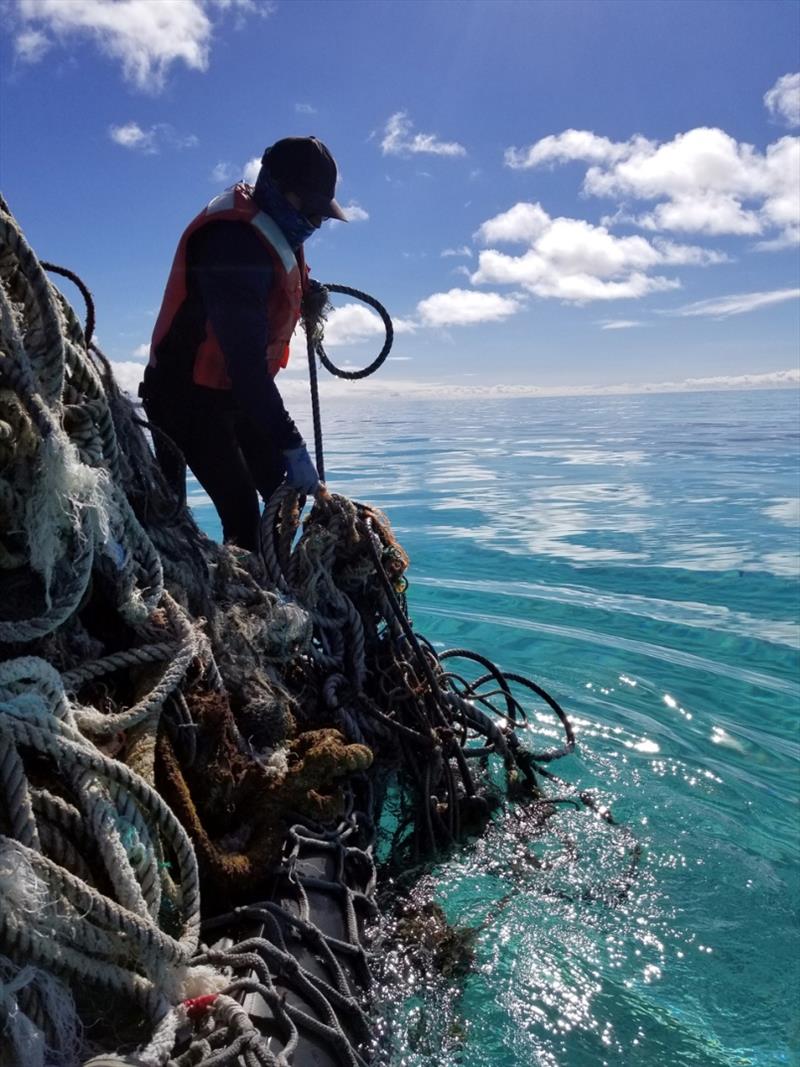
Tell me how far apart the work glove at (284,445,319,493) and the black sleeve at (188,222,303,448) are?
0.12 feet

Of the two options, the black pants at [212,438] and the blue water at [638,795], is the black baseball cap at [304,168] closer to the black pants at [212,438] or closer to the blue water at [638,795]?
the black pants at [212,438]

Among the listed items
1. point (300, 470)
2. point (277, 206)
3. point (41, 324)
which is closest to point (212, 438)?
point (300, 470)

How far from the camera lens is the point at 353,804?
2604 millimetres

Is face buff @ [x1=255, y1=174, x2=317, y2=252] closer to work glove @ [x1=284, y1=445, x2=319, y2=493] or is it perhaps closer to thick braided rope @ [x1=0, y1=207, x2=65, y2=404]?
work glove @ [x1=284, y1=445, x2=319, y2=493]

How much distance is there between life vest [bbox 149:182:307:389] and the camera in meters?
3.16

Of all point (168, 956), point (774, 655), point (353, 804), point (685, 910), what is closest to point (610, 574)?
point (774, 655)

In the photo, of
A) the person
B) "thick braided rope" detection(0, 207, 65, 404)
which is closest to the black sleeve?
the person

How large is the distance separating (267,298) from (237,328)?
279 mm

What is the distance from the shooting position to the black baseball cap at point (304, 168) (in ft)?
10.4

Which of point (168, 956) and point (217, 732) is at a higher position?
point (217, 732)

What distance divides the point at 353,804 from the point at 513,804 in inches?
44.5

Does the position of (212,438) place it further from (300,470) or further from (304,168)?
(304,168)

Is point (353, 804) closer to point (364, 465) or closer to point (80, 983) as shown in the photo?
point (80, 983)

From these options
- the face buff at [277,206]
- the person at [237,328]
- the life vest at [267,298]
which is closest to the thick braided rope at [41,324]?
the person at [237,328]
